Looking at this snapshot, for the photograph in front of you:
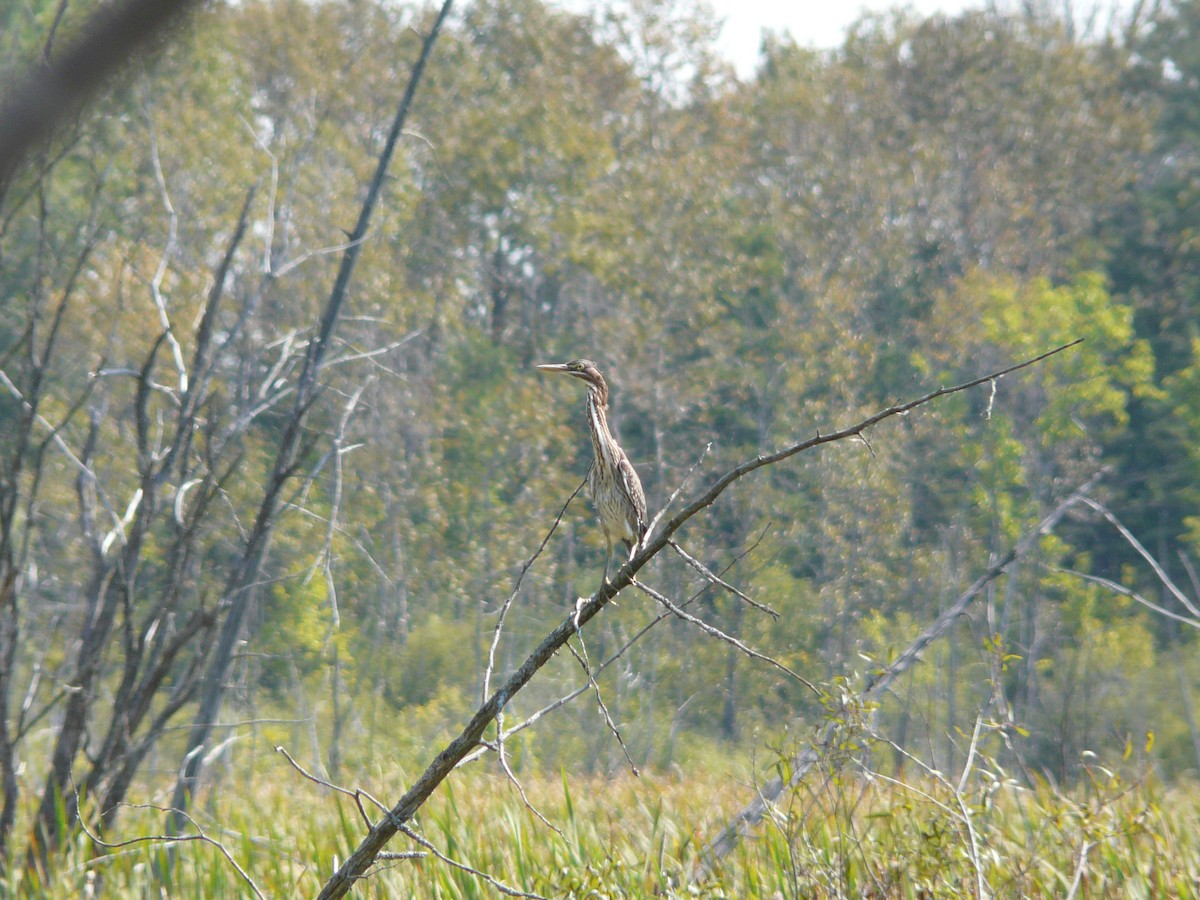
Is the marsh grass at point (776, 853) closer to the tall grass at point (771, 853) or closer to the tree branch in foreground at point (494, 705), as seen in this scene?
the tall grass at point (771, 853)

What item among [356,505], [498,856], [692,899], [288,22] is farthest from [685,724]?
[288,22]

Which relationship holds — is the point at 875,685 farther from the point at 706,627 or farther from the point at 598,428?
the point at 706,627

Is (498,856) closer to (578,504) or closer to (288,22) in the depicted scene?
(578,504)

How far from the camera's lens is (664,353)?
21.3 metres

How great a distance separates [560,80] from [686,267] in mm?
5619

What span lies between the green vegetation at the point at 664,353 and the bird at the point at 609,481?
399 inches

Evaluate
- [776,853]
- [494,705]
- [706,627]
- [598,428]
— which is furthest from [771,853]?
[706,627]

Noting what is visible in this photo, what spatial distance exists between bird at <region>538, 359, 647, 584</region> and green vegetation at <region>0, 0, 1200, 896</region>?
1012 cm

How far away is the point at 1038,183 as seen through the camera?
24.7m

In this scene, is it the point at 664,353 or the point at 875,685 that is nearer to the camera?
the point at 875,685

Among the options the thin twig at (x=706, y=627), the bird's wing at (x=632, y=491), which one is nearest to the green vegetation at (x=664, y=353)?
the bird's wing at (x=632, y=491)

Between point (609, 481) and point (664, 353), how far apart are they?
17904 mm

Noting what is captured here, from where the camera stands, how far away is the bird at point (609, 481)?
11.5 ft

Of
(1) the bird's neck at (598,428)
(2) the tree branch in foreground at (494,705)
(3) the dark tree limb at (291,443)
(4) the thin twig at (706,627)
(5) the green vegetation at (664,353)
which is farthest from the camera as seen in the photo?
(5) the green vegetation at (664,353)
